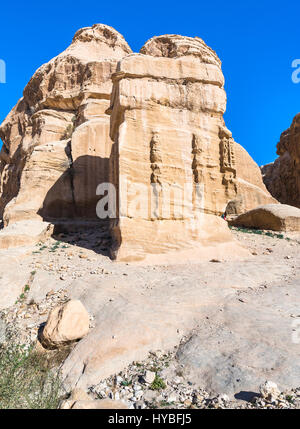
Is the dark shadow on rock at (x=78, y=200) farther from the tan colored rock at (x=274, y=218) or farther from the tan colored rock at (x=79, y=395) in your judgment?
the tan colored rock at (x=274, y=218)

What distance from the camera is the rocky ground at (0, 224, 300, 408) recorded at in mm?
2932

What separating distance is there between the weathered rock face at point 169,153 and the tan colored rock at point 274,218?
14.0 ft

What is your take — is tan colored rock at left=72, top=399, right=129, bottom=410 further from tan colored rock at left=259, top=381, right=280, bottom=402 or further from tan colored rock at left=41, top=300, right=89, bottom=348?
tan colored rock at left=41, top=300, right=89, bottom=348

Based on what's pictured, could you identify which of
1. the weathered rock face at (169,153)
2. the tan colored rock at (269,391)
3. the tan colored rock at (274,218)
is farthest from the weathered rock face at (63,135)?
the tan colored rock at (269,391)

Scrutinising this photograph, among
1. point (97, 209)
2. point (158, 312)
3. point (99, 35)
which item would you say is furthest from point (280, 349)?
point (99, 35)

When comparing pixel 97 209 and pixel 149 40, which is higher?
pixel 149 40

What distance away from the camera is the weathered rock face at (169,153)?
8.05 metres

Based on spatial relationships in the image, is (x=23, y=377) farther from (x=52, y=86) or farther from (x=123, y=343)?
(x=52, y=86)


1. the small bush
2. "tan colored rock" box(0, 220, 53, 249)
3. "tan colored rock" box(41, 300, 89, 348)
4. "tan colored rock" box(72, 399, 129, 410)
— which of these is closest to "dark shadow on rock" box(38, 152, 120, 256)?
"tan colored rock" box(0, 220, 53, 249)

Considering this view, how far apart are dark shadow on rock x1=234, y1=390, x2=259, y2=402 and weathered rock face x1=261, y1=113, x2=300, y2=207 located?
21.3 meters

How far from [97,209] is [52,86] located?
10300 mm

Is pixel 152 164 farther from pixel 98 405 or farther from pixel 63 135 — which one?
pixel 63 135

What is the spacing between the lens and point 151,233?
8.00 metres

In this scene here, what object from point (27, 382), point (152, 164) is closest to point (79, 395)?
point (27, 382)
